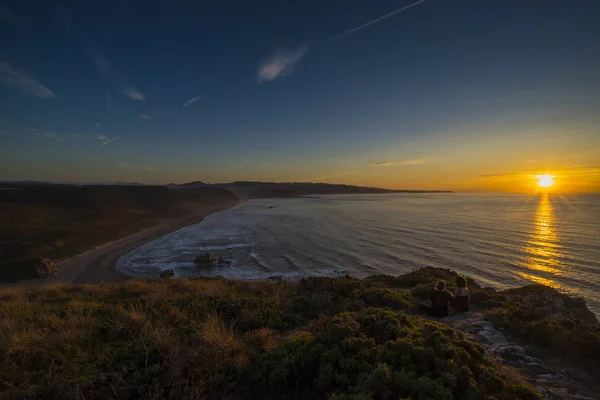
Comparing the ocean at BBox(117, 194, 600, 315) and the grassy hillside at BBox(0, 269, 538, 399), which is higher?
the grassy hillside at BBox(0, 269, 538, 399)

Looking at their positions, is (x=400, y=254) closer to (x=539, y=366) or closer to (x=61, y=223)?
(x=539, y=366)

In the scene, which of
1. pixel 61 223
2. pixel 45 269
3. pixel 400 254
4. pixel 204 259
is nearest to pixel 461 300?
pixel 400 254

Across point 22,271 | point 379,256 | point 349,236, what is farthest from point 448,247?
point 22,271

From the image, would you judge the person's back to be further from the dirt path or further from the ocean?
the ocean

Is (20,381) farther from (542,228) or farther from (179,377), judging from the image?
(542,228)

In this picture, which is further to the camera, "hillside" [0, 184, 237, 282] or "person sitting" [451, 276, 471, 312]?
"hillside" [0, 184, 237, 282]

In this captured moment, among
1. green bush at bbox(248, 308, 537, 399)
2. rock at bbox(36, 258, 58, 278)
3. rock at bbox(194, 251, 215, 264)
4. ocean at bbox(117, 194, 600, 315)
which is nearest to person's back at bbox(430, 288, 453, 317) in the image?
green bush at bbox(248, 308, 537, 399)

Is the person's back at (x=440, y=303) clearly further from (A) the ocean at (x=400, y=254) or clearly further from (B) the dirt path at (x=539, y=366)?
(A) the ocean at (x=400, y=254)
